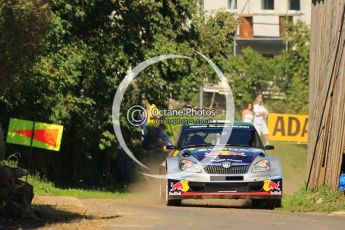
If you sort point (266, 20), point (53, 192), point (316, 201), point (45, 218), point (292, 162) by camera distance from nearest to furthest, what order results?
point (45, 218), point (316, 201), point (53, 192), point (292, 162), point (266, 20)

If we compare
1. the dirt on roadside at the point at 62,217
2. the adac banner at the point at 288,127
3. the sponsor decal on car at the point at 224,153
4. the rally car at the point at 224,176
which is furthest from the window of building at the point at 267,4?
the dirt on roadside at the point at 62,217

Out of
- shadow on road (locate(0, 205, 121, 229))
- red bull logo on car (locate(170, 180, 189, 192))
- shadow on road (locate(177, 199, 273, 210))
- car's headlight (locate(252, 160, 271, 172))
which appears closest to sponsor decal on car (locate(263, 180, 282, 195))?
car's headlight (locate(252, 160, 271, 172))

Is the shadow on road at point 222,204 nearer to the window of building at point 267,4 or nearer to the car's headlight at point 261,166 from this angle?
the car's headlight at point 261,166

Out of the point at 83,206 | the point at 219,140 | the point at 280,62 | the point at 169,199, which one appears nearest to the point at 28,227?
the point at 83,206

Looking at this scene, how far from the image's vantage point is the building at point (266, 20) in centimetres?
4959

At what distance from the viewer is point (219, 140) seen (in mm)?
17391

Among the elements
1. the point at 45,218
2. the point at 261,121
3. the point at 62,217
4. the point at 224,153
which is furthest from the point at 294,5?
the point at 45,218

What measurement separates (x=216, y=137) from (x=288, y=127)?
10596mm

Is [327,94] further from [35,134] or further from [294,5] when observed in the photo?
[294,5]

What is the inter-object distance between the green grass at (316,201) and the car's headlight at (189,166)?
6.59ft

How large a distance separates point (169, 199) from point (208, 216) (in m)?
2.51

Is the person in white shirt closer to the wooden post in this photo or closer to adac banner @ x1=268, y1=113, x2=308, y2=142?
adac banner @ x1=268, y1=113, x2=308, y2=142

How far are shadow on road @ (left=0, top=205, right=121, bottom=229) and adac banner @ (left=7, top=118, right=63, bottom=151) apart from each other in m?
4.75

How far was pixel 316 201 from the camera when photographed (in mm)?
16750
